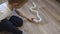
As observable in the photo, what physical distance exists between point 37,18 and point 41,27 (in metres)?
0.18

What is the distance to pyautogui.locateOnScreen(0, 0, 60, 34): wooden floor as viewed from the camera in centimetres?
145

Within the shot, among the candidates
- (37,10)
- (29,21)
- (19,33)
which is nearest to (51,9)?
(37,10)

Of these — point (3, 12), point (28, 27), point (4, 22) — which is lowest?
point (28, 27)

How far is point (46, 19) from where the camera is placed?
164 cm

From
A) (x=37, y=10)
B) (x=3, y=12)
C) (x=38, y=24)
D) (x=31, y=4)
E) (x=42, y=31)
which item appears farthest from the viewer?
(x=31, y=4)

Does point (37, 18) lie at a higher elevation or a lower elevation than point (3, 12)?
lower

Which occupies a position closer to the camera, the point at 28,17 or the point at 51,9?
the point at 28,17

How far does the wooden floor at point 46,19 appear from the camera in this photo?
4.75 ft

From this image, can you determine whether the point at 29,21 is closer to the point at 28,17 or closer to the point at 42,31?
the point at 28,17

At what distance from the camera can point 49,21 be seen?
160 cm

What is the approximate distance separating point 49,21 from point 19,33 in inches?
18.9

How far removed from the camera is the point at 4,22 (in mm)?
1279

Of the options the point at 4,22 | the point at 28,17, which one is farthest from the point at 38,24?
the point at 4,22

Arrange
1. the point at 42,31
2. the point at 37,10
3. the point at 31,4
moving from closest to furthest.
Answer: the point at 42,31 < the point at 37,10 < the point at 31,4
